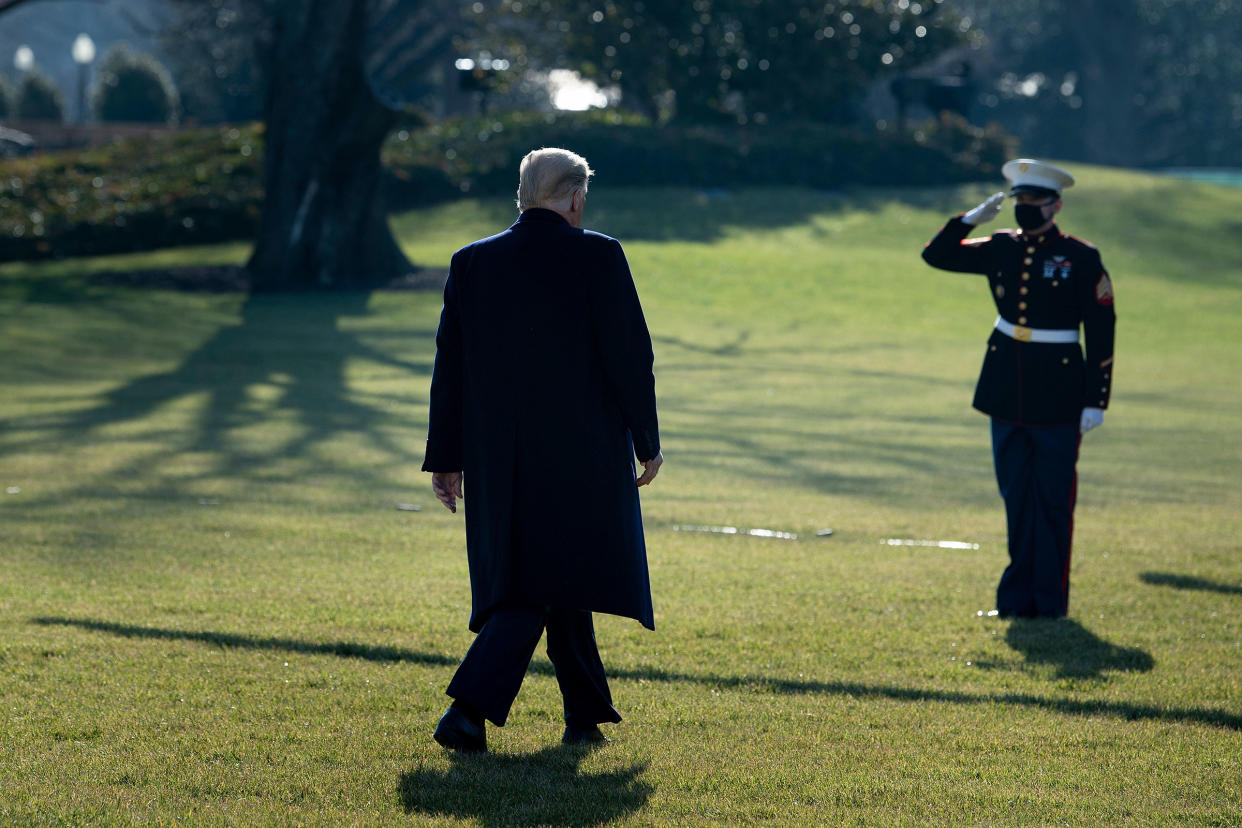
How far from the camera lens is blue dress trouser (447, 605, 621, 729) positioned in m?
4.64

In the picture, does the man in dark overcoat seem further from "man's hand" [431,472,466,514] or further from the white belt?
the white belt

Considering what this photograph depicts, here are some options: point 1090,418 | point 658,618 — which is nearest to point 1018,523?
point 1090,418

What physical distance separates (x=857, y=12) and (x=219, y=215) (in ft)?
56.0

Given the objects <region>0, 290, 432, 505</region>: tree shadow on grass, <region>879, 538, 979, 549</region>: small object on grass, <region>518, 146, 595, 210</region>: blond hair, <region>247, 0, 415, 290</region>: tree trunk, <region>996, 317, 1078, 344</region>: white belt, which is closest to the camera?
<region>518, 146, 595, 210</region>: blond hair

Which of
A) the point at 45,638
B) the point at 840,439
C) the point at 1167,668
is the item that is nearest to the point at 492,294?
the point at 45,638

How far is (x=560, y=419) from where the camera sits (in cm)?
470

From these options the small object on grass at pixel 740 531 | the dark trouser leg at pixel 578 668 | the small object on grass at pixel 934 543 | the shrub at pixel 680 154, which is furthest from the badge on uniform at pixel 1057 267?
the shrub at pixel 680 154

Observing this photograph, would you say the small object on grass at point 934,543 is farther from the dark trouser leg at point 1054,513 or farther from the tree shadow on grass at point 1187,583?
the dark trouser leg at point 1054,513

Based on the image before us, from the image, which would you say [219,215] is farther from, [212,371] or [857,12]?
[857,12]

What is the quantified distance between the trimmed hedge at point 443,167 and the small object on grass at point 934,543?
21.1m

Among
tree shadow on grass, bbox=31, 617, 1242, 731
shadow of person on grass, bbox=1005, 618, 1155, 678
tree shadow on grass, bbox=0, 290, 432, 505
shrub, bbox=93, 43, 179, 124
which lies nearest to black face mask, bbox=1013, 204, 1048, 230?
shadow of person on grass, bbox=1005, 618, 1155, 678

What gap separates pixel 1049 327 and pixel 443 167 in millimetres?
26800

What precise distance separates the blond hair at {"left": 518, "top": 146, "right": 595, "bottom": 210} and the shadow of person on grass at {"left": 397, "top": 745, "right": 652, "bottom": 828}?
1722mm

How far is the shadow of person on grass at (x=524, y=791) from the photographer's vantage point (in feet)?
13.6
